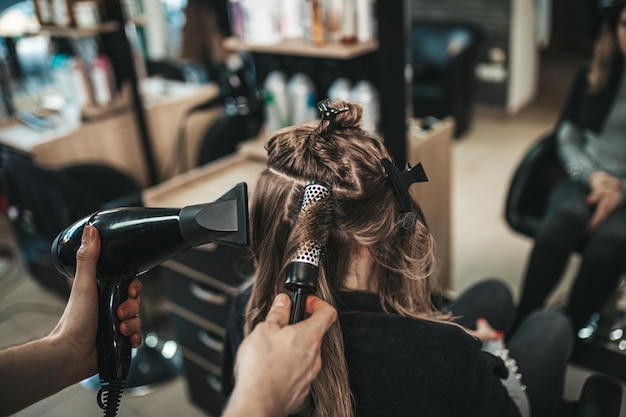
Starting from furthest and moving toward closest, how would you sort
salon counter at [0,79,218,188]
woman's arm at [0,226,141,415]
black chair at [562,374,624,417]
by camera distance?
salon counter at [0,79,218,188]
black chair at [562,374,624,417]
woman's arm at [0,226,141,415]

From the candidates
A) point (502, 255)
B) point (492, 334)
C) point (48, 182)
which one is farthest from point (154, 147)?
point (492, 334)

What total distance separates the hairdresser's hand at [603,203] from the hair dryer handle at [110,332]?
142 cm

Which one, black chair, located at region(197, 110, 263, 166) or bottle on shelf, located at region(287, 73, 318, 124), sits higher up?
bottle on shelf, located at region(287, 73, 318, 124)

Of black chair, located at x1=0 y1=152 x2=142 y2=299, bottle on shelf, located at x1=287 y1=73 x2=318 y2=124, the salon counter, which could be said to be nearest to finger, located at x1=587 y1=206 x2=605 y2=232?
bottle on shelf, located at x1=287 y1=73 x2=318 y2=124

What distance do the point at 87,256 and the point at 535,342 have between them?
0.92 metres

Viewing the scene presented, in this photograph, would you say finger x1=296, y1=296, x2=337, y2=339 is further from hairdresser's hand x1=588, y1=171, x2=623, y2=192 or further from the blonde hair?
hairdresser's hand x1=588, y1=171, x2=623, y2=192

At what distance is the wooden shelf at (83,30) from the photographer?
7.87ft

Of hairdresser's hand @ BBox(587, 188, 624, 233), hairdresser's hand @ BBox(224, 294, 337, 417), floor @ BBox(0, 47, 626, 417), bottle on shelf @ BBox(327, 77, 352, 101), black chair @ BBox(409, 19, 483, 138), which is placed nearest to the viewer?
hairdresser's hand @ BBox(224, 294, 337, 417)

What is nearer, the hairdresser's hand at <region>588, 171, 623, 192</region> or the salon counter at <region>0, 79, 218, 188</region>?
the hairdresser's hand at <region>588, 171, 623, 192</region>

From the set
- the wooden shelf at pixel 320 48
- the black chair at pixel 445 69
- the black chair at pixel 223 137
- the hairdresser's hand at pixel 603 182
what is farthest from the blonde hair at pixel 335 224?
the black chair at pixel 445 69

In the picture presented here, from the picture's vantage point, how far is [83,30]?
239cm

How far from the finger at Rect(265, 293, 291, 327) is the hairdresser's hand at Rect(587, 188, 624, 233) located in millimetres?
1328

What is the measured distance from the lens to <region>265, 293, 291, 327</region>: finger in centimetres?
63

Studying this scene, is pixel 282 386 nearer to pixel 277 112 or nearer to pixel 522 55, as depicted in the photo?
pixel 277 112
